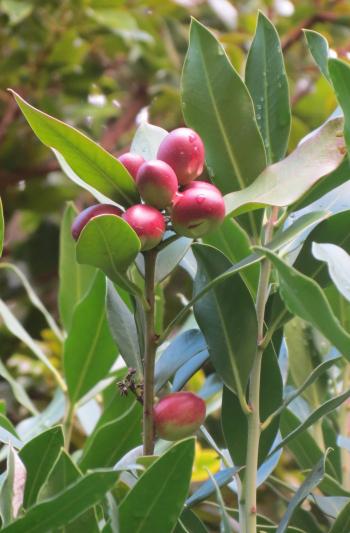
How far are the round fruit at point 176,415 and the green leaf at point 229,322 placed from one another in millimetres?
38

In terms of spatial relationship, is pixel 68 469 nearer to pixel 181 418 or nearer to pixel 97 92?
pixel 181 418

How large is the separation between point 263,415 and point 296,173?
17 cm

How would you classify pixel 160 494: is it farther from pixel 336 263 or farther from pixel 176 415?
pixel 336 263

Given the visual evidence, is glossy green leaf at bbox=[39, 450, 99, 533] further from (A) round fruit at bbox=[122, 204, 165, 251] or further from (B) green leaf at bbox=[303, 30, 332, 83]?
(B) green leaf at bbox=[303, 30, 332, 83]

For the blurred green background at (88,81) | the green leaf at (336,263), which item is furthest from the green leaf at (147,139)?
the blurred green background at (88,81)

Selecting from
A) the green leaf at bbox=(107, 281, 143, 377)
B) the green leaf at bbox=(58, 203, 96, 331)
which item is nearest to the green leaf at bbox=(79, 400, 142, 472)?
the green leaf at bbox=(107, 281, 143, 377)

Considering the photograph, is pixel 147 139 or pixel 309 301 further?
pixel 147 139

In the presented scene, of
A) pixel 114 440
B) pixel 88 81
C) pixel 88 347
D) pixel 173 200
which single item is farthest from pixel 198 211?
pixel 88 81

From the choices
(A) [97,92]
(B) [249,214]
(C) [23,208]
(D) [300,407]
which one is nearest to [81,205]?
(C) [23,208]

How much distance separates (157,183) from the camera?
460 millimetres

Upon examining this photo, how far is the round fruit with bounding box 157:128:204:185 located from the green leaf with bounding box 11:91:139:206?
0.03 metres

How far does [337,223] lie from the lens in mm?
537

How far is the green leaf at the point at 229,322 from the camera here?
524 mm

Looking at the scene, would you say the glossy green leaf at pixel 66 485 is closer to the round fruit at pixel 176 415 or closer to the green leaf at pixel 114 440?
the round fruit at pixel 176 415
